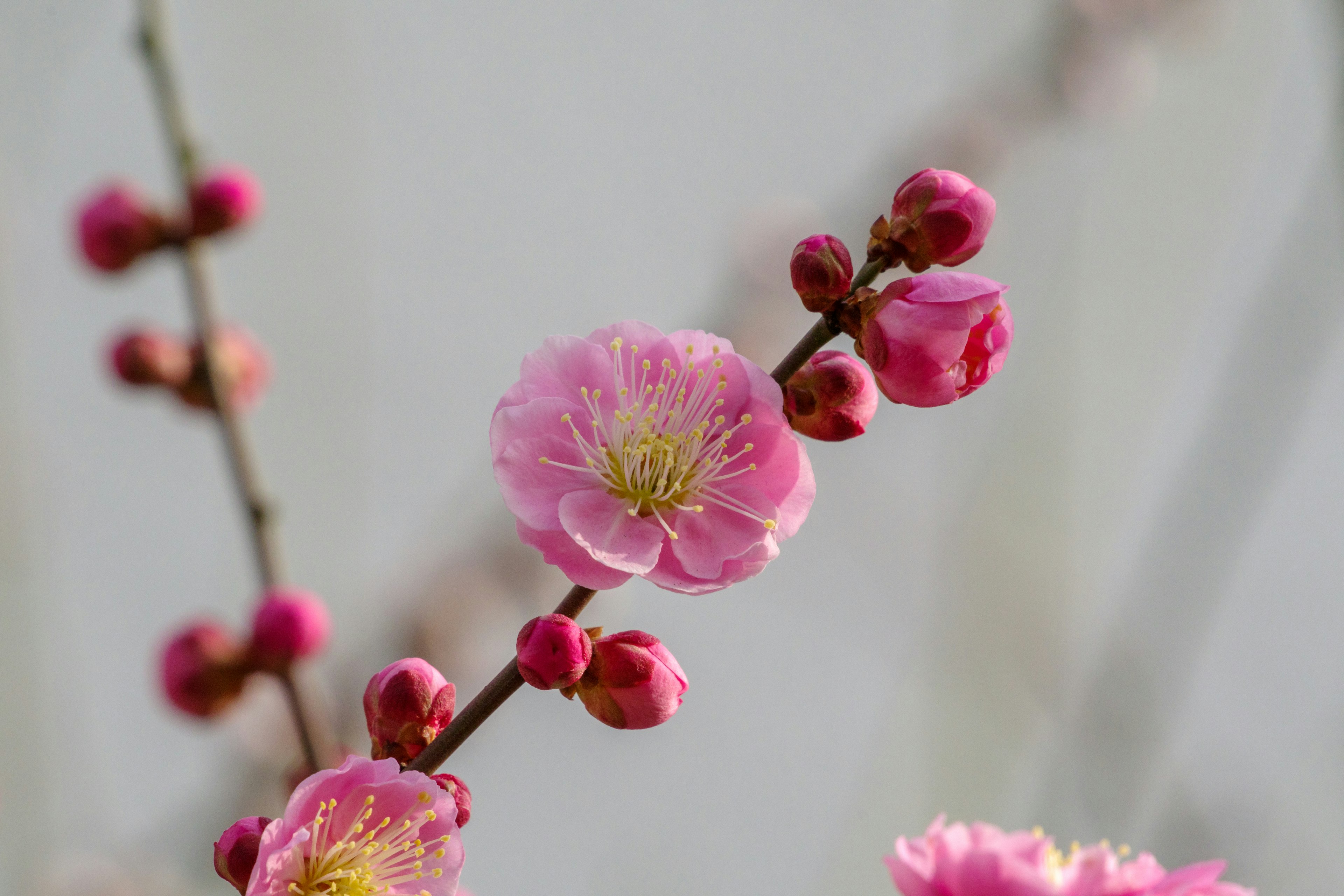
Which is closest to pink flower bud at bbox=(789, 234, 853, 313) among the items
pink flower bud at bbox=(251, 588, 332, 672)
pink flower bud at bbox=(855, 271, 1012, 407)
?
pink flower bud at bbox=(855, 271, 1012, 407)

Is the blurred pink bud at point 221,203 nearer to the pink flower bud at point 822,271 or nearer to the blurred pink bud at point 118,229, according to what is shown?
the blurred pink bud at point 118,229

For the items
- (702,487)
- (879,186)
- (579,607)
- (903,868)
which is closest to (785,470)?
(702,487)

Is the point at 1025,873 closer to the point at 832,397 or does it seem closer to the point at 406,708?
the point at 832,397

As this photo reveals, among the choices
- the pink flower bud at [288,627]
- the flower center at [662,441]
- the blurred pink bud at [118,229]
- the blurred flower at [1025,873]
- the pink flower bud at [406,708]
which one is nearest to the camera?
the blurred flower at [1025,873]

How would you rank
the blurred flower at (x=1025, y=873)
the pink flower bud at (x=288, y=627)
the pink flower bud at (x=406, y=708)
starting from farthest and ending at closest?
the pink flower bud at (x=288, y=627) < the pink flower bud at (x=406, y=708) < the blurred flower at (x=1025, y=873)

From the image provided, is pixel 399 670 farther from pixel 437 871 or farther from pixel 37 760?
pixel 37 760

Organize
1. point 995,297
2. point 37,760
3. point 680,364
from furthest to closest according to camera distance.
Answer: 1. point 37,760
2. point 680,364
3. point 995,297

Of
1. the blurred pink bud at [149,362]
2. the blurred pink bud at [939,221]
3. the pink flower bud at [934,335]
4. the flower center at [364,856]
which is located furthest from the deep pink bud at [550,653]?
the blurred pink bud at [149,362]
